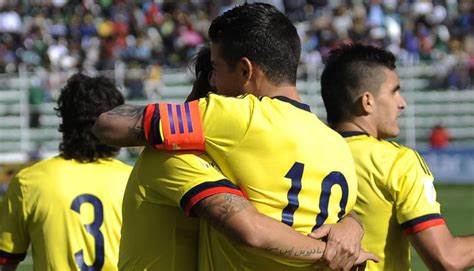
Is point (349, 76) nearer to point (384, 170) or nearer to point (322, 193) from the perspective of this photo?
point (384, 170)

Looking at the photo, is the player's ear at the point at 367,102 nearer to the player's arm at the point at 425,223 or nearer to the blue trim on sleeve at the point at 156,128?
the player's arm at the point at 425,223

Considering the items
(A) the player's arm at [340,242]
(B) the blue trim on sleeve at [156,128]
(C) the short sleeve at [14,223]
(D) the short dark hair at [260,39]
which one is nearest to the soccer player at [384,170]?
(A) the player's arm at [340,242]

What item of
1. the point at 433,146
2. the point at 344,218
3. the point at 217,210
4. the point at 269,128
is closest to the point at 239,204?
the point at 217,210

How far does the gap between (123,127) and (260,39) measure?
1.77ft

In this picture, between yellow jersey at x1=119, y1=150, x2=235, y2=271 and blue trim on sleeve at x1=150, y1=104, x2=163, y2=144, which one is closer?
blue trim on sleeve at x1=150, y1=104, x2=163, y2=144

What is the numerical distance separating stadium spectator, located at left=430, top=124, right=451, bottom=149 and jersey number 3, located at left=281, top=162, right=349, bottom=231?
21.3 metres

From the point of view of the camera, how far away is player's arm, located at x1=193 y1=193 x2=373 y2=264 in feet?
10.6

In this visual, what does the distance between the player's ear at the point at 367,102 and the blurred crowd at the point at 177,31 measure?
21.1 m

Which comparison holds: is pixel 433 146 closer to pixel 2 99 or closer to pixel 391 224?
pixel 2 99

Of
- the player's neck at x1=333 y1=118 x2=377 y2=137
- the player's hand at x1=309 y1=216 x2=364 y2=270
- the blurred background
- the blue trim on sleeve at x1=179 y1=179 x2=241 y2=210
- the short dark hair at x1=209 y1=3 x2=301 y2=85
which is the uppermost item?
the short dark hair at x1=209 y1=3 x2=301 y2=85

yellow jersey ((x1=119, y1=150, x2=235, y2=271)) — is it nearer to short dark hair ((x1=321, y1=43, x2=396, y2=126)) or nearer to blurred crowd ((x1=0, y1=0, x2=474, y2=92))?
short dark hair ((x1=321, y1=43, x2=396, y2=126))

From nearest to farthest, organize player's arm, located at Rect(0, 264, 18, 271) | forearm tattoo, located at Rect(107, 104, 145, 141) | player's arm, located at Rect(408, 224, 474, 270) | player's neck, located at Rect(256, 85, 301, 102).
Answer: forearm tattoo, located at Rect(107, 104, 145, 141), player's neck, located at Rect(256, 85, 301, 102), player's arm, located at Rect(408, 224, 474, 270), player's arm, located at Rect(0, 264, 18, 271)

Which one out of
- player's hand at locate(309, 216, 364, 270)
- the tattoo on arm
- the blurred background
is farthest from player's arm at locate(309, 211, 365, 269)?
the blurred background

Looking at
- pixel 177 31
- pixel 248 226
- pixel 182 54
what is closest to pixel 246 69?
pixel 248 226
